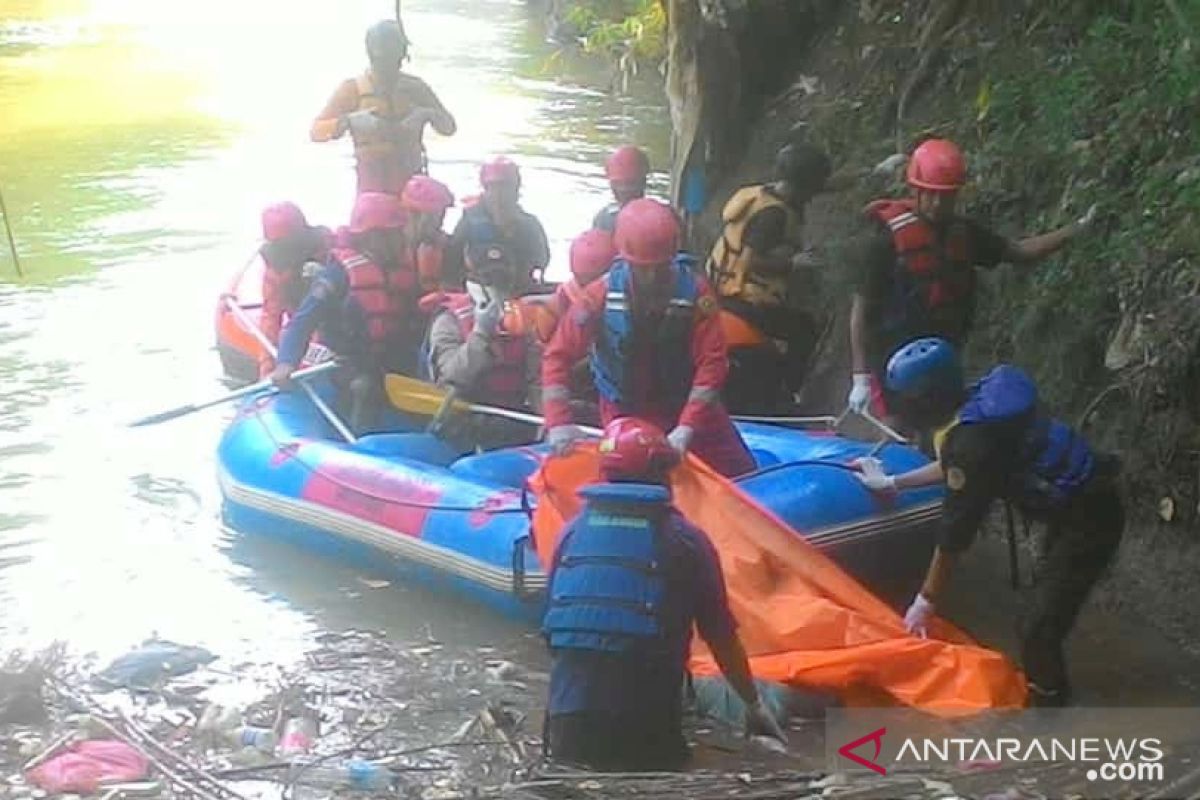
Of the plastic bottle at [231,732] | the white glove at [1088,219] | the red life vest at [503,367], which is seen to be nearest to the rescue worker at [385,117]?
the red life vest at [503,367]

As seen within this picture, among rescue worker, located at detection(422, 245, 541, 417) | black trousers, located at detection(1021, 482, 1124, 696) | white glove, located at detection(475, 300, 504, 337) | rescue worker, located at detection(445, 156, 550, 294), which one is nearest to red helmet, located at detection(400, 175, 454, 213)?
rescue worker, located at detection(445, 156, 550, 294)

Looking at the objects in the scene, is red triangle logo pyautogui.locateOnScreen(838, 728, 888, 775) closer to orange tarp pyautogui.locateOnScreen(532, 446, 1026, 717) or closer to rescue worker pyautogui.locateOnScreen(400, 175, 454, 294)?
orange tarp pyautogui.locateOnScreen(532, 446, 1026, 717)

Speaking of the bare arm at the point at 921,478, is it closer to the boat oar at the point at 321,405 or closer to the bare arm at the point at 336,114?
the boat oar at the point at 321,405

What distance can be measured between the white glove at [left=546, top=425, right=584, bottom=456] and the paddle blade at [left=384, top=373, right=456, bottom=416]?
1545 millimetres

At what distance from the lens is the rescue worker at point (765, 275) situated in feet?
26.2

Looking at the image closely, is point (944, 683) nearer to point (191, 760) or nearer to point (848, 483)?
point (848, 483)

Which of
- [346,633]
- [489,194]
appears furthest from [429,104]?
[346,633]

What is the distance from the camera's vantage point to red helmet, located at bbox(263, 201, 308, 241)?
875 cm

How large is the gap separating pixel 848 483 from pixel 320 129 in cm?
416

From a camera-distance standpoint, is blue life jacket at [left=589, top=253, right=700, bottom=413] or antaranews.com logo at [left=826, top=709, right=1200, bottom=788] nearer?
antaranews.com logo at [left=826, top=709, right=1200, bottom=788]

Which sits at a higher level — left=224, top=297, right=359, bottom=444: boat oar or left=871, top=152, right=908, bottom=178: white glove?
left=871, top=152, right=908, bottom=178: white glove

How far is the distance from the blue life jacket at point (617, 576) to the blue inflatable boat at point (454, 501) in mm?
1513

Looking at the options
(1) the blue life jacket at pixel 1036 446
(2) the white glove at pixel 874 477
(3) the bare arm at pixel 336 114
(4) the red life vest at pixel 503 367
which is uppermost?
(3) the bare arm at pixel 336 114

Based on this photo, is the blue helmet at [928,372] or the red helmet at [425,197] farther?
the red helmet at [425,197]
